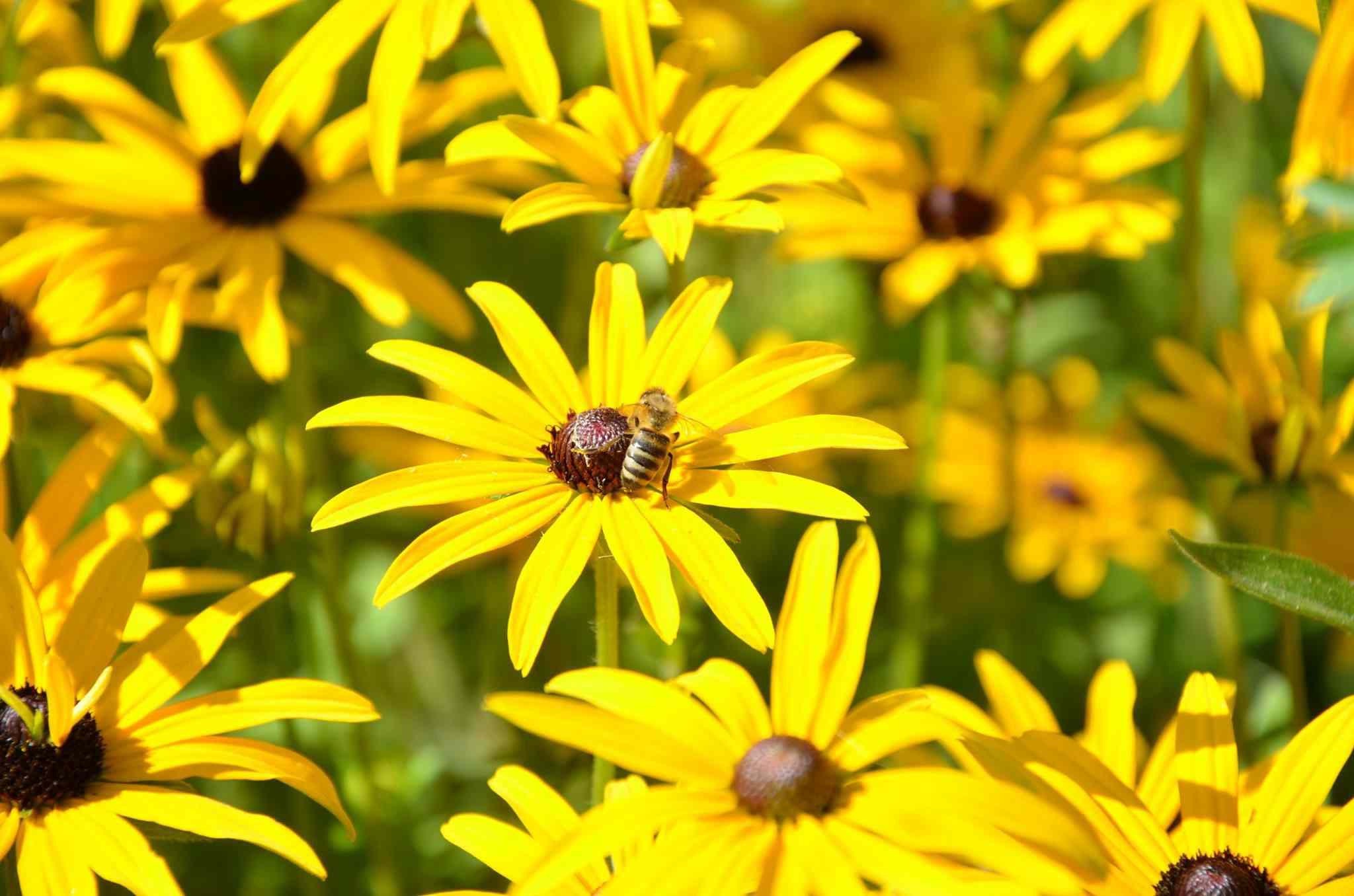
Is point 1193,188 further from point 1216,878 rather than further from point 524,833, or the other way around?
point 524,833

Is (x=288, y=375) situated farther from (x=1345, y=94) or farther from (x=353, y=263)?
(x=1345, y=94)

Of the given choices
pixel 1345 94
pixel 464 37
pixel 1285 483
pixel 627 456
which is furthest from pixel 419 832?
pixel 1345 94

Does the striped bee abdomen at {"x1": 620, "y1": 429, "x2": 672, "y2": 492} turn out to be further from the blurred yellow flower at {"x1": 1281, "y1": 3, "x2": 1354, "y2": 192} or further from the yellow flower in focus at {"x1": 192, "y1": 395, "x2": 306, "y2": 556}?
the blurred yellow flower at {"x1": 1281, "y1": 3, "x2": 1354, "y2": 192}

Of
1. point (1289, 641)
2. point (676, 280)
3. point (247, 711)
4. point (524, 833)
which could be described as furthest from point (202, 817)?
point (1289, 641)

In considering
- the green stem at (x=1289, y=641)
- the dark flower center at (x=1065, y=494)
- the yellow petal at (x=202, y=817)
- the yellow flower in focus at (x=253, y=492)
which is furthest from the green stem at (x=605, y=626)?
the dark flower center at (x=1065, y=494)

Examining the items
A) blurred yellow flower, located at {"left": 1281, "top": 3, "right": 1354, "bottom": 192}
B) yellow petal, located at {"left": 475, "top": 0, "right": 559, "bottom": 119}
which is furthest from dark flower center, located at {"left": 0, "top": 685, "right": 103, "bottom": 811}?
blurred yellow flower, located at {"left": 1281, "top": 3, "right": 1354, "bottom": 192}

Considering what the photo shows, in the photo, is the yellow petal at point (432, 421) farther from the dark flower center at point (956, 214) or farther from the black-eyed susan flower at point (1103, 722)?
the dark flower center at point (956, 214)
